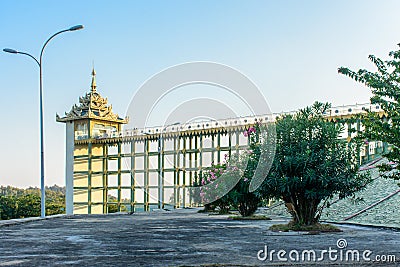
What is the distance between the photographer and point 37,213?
5788cm

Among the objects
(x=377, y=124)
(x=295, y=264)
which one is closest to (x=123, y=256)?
(x=295, y=264)

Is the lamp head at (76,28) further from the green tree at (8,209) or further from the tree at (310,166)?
the green tree at (8,209)

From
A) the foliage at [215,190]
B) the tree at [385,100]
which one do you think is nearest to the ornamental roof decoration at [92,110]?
the foliage at [215,190]

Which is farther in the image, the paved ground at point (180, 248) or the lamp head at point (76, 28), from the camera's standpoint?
the lamp head at point (76, 28)

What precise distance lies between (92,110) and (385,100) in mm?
52432

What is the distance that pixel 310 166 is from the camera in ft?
47.4

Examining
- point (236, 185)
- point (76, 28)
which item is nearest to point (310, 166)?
point (236, 185)

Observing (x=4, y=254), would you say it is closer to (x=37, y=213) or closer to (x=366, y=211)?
(x=366, y=211)

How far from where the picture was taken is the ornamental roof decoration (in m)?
57.8

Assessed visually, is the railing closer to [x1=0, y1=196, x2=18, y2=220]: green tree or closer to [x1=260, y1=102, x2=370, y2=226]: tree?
[x1=0, y1=196, x2=18, y2=220]: green tree

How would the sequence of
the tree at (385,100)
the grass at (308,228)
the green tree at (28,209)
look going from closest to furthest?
the tree at (385,100) → the grass at (308,228) → the green tree at (28,209)

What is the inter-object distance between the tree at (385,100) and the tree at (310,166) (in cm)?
591

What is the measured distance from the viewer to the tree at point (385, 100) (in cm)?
773

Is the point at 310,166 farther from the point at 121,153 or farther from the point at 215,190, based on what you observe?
the point at 121,153
